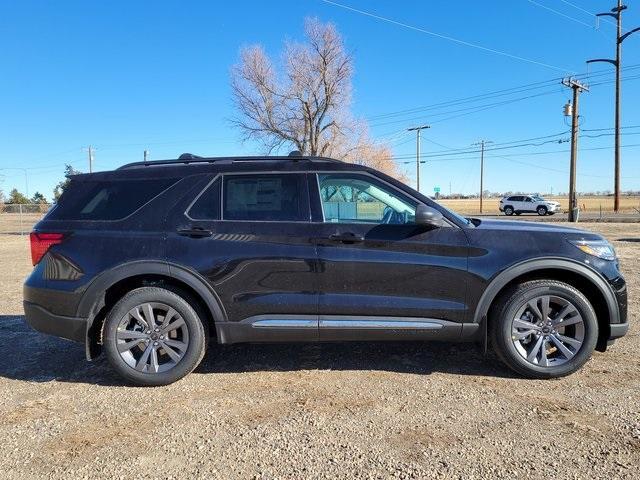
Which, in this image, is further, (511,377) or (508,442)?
(511,377)

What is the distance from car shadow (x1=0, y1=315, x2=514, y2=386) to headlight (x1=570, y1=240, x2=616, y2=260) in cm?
120

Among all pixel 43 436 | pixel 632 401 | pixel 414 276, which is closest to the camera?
pixel 43 436

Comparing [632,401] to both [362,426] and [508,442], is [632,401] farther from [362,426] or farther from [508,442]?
[362,426]

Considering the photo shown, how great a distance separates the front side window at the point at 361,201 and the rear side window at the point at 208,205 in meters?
0.86

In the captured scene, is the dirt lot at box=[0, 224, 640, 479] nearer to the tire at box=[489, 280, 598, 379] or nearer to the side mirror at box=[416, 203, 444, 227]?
the tire at box=[489, 280, 598, 379]

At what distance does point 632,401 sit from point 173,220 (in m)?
3.72

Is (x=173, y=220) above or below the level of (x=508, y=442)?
above

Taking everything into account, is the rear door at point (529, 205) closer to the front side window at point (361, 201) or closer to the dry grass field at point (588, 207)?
the dry grass field at point (588, 207)

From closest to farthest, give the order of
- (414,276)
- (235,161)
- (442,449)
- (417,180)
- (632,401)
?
(442,449), (632,401), (414,276), (235,161), (417,180)

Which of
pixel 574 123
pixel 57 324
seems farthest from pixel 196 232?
pixel 574 123

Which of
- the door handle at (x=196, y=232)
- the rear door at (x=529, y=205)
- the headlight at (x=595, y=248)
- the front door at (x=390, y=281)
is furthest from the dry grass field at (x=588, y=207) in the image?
the door handle at (x=196, y=232)

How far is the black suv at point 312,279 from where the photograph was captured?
4.02m

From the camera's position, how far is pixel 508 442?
308cm

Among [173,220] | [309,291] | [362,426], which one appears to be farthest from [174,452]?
[173,220]
